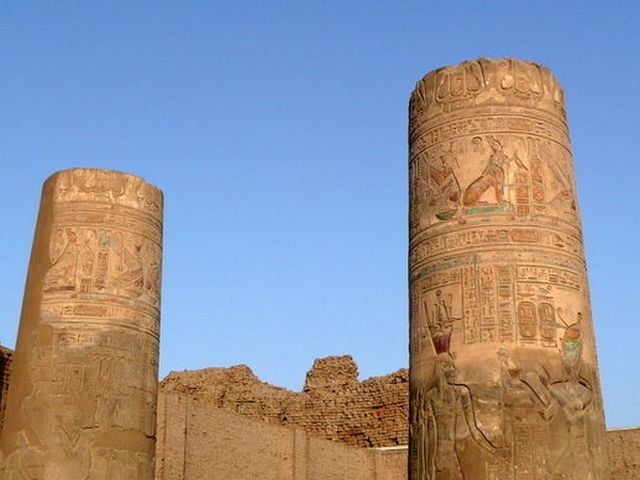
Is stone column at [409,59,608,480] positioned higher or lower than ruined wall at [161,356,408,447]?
lower

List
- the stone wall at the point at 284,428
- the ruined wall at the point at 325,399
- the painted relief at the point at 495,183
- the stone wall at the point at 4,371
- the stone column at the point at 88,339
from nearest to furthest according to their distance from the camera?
the painted relief at the point at 495,183, the stone column at the point at 88,339, the stone wall at the point at 4,371, the stone wall at the point at 284,428, the ruined wall at the point at 325,399

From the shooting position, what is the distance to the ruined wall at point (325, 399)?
24.9 m

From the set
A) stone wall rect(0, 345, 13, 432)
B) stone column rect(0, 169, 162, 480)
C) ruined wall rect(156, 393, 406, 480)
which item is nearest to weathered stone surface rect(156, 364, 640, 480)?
ruined wall rect(156, 393, 406, 480)

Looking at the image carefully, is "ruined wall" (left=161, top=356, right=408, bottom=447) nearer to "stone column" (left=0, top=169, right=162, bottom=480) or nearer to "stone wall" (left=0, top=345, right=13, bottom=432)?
"stone wall" (left=0, top=345, right=13, bottom=432)

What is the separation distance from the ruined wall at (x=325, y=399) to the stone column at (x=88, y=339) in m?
14.8

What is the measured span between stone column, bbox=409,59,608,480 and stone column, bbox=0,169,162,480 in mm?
3831

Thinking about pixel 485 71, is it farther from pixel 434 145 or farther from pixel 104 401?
pixel 104 401

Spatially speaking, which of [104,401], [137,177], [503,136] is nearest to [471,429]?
[503,136]

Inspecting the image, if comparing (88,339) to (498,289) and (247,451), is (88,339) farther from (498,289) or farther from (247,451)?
(247,451)

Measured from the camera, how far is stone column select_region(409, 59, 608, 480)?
6.34 meters

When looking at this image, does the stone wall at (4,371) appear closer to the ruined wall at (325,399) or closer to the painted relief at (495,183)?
the painted relief at (495,183)

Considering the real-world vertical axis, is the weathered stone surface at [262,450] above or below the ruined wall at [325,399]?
below

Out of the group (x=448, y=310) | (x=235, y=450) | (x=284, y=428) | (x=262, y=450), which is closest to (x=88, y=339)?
(x=448, y=310)

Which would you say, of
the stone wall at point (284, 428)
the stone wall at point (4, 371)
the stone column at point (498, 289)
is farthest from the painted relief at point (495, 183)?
the stone wall at point (284, 428)
